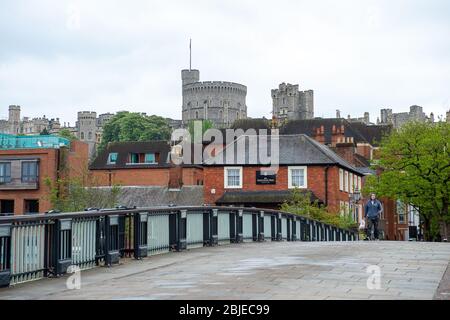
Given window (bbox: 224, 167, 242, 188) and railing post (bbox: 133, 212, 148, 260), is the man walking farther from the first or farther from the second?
window (bbox: 224, 167, 242, 188)

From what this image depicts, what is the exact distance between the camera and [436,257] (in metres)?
14.5

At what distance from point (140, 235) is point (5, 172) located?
47761 mm

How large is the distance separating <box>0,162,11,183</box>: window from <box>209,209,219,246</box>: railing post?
143ft

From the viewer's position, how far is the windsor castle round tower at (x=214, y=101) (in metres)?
183

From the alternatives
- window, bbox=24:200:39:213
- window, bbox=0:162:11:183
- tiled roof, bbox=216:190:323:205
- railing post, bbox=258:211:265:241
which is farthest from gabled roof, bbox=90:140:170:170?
railing post, bbox=258:211:265:241

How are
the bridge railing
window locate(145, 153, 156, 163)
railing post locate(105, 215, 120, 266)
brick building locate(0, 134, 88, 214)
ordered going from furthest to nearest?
window locate(145, 153, 156, 163) < brick building locate(0, 134, 88, 214) < railing post locate(105, 215, 120, 266) < the bridge railing

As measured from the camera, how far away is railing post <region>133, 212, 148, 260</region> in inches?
566

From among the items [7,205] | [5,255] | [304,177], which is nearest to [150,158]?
[7,205]

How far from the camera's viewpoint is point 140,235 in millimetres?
14492

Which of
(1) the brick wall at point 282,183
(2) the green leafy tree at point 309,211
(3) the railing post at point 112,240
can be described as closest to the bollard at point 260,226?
(3) the railing post at point 112,240

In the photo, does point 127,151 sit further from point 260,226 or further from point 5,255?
point 5,255

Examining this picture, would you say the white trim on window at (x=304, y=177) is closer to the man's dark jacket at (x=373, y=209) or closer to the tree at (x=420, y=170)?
the tree at (x=420, y=170)

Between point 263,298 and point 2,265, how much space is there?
4.28m
